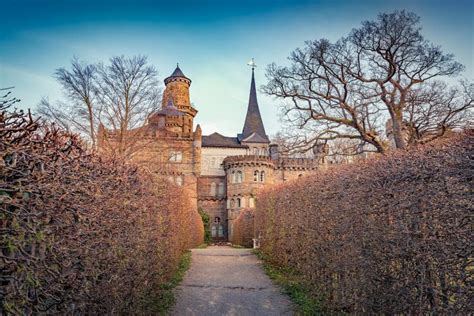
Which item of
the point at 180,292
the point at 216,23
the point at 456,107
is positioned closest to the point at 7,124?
the point at 180,292

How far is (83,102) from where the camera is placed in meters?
22.7

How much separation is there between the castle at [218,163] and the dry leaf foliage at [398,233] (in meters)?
31.3

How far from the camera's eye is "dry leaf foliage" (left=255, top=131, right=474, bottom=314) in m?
3.55

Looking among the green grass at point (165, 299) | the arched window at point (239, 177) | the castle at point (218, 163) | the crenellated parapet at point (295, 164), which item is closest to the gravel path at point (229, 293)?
the green grass at point (165, 299)

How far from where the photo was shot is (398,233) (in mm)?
4551

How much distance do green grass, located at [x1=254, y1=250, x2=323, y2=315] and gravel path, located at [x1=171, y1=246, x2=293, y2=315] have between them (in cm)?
20

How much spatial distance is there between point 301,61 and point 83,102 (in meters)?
13.9

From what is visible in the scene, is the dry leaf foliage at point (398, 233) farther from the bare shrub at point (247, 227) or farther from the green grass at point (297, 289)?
the bare shrub at point (247, 227)

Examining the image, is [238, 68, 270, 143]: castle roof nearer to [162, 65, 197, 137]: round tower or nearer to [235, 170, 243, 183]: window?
[162, 65, 197, 137]: round tower

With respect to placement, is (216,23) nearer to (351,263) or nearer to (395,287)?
(351,263)

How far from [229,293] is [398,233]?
5.77 meters

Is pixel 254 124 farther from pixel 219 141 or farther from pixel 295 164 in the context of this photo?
pixel 295 164

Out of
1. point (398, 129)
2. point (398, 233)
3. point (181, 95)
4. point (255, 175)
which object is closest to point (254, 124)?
point (181, 95)

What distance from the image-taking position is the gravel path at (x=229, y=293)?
7735 millimetres
